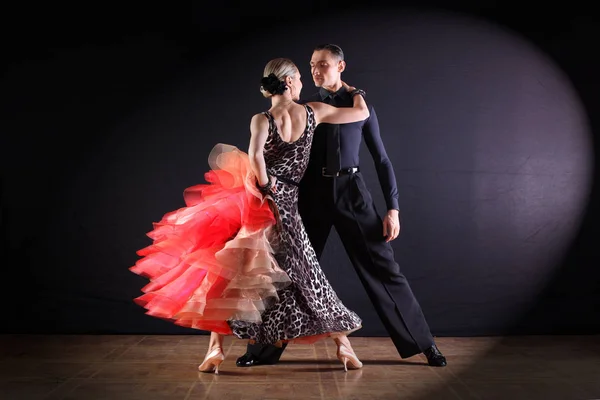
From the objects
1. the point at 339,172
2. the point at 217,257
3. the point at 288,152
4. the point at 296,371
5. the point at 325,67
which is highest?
the point at 325,67

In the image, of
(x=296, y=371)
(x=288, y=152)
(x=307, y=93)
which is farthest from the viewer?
(x=307, y=93)

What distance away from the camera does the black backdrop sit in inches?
195

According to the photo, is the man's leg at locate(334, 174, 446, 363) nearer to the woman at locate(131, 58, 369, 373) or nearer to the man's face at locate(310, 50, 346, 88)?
the woman at locate(131, 58, 369, 373)

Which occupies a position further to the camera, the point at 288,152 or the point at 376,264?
the point at 376,264

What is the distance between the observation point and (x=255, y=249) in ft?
11.5


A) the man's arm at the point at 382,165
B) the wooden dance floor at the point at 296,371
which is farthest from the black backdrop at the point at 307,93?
the man's arm at the point at 382,165

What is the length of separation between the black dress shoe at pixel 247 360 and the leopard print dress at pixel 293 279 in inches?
13.8

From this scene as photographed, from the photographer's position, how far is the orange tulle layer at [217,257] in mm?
3461

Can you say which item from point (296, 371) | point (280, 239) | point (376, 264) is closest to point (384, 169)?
point (376, 264)

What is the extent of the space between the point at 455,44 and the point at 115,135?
2.45m

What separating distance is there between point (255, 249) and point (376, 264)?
0.80m

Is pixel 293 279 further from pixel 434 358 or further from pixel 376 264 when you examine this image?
pixel 434 358

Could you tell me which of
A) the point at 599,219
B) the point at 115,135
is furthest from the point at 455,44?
the point at 115,135

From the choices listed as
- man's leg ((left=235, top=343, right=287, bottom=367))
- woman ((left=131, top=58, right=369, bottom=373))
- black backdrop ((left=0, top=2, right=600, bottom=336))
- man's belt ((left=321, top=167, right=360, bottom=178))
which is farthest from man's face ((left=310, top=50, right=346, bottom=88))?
man's leg ((left=235, top=343, right=287, bottom=367))
